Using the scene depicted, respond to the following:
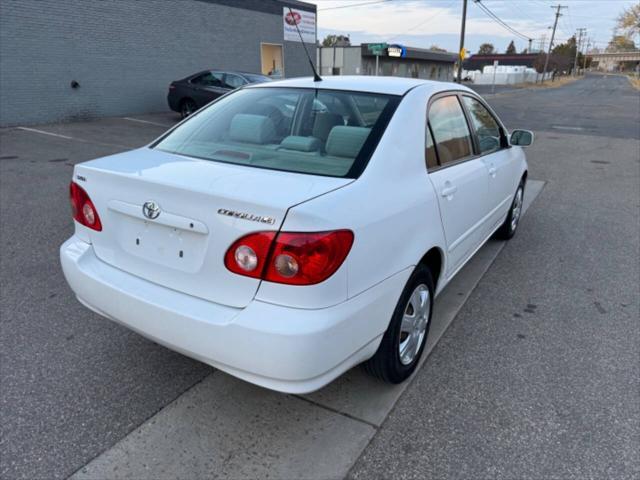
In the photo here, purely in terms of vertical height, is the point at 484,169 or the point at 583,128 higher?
the point at 484,169

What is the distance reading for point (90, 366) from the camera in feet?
9.45

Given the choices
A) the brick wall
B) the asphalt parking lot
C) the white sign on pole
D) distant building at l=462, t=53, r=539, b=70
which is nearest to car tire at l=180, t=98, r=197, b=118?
the brick wall

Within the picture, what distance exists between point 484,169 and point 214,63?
16.5m

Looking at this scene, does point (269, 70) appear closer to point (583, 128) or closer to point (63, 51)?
point (63, 51)

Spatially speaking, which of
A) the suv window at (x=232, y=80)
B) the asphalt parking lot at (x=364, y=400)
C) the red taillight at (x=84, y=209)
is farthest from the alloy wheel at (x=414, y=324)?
the suv window at (x=232, y=80)

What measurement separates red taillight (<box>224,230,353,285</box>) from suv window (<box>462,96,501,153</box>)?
7.50 feet

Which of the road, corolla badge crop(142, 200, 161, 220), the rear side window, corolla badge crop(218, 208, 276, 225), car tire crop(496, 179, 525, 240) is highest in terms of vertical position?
the rear side window

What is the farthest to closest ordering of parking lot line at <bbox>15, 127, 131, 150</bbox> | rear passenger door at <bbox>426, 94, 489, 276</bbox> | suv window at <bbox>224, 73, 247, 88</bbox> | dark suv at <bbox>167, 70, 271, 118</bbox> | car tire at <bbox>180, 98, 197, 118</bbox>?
car tire at <bbox>180, 98, 197, 118</bbox>
suv window at <bbox>224, 73, 247, 88</bbox>
dark suv at <bbox>167, 70, 271, 118</bbox>
parking lot line at <bbox>15, 127, 131, 150</bbox>
rear passenger door at <bbox>426, 94, 489, 276</bbox>

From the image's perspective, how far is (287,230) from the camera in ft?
6.29

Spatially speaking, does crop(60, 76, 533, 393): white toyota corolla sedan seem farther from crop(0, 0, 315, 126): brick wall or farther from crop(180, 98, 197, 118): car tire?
crop(180, 98, 197, 118): car tire

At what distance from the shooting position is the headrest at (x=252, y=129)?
9.42 feet

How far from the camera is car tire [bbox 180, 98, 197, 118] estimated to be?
14547mm

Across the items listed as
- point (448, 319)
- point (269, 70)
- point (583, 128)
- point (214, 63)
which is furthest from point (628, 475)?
point (269, 70)

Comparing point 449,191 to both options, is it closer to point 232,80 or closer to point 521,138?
point 521,138
